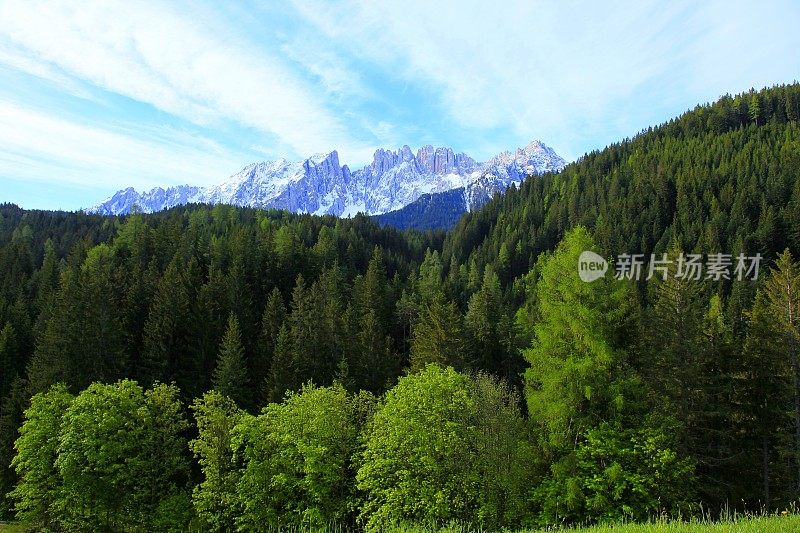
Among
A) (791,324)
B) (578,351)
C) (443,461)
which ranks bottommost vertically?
(443,461)

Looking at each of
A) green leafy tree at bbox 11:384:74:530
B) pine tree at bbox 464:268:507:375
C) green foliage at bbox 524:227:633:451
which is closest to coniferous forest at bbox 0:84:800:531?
green foliage at bbox 524:227:633:451

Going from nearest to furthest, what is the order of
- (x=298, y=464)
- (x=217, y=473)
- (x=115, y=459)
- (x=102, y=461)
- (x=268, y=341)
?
(x=298, y=464)
(x=217, y=473)
(x=102, y=461)
(x=115, y=459)
(x=268, y=341)

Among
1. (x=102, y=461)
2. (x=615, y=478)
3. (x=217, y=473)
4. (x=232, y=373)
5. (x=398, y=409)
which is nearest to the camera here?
(x=615, y=478)

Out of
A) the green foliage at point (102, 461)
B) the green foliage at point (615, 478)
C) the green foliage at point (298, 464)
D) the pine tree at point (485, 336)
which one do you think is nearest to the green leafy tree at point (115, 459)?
the green foliage at point (102, 461)

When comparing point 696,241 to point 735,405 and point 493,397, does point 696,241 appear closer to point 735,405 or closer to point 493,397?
point 735,405

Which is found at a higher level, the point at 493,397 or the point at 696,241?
the point at 696,241

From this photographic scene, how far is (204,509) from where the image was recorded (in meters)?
34.5

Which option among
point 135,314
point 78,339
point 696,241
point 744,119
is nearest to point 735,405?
point 78,339

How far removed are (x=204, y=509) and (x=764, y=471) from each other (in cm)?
3747

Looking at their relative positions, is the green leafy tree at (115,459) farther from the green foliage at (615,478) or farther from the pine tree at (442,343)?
the green foliage at (615,478)

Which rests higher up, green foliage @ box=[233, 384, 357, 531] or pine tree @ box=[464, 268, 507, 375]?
pine tree @ box=[464, 268, 507, 375]

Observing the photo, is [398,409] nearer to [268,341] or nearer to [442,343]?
[442,343]

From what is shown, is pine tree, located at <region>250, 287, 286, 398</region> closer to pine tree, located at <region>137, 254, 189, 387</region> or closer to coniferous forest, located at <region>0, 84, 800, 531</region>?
coniferous forest, located at <region>0, 84, 800, 531</region>

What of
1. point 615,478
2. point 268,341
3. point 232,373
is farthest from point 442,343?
point 615,478
